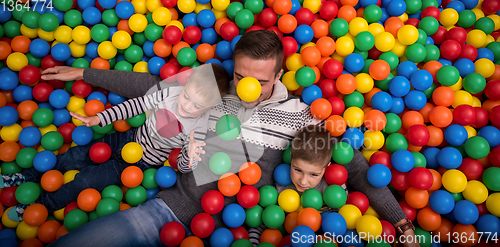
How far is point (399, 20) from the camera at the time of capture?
2066 mm

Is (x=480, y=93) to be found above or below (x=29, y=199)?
above

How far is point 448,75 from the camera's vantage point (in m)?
1.80

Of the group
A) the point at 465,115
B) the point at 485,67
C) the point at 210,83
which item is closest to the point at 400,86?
the point at 465,115

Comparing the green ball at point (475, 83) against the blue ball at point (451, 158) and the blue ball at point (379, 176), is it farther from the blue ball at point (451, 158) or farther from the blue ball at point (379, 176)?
the blue ball at point (379, 176)

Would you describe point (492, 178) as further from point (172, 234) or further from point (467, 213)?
point (172, 234)

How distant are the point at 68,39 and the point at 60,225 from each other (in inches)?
49.1

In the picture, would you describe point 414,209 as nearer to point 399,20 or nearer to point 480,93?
point 480,93

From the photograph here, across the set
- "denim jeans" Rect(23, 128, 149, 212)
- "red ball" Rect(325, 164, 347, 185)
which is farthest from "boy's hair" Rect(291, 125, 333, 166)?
"denim jeans" Rect(23, 128, 149, 212)

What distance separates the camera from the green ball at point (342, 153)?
166 cm

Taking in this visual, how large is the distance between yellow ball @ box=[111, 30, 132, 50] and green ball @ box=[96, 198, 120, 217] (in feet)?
3.43

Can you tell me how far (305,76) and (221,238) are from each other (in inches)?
40.9

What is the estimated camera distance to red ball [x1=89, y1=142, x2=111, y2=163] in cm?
179

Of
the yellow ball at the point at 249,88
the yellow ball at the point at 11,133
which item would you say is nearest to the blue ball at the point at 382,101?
the yellow ball at the point at 249,88

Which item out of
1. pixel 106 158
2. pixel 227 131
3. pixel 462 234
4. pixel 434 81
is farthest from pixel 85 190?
pixel 434 81
